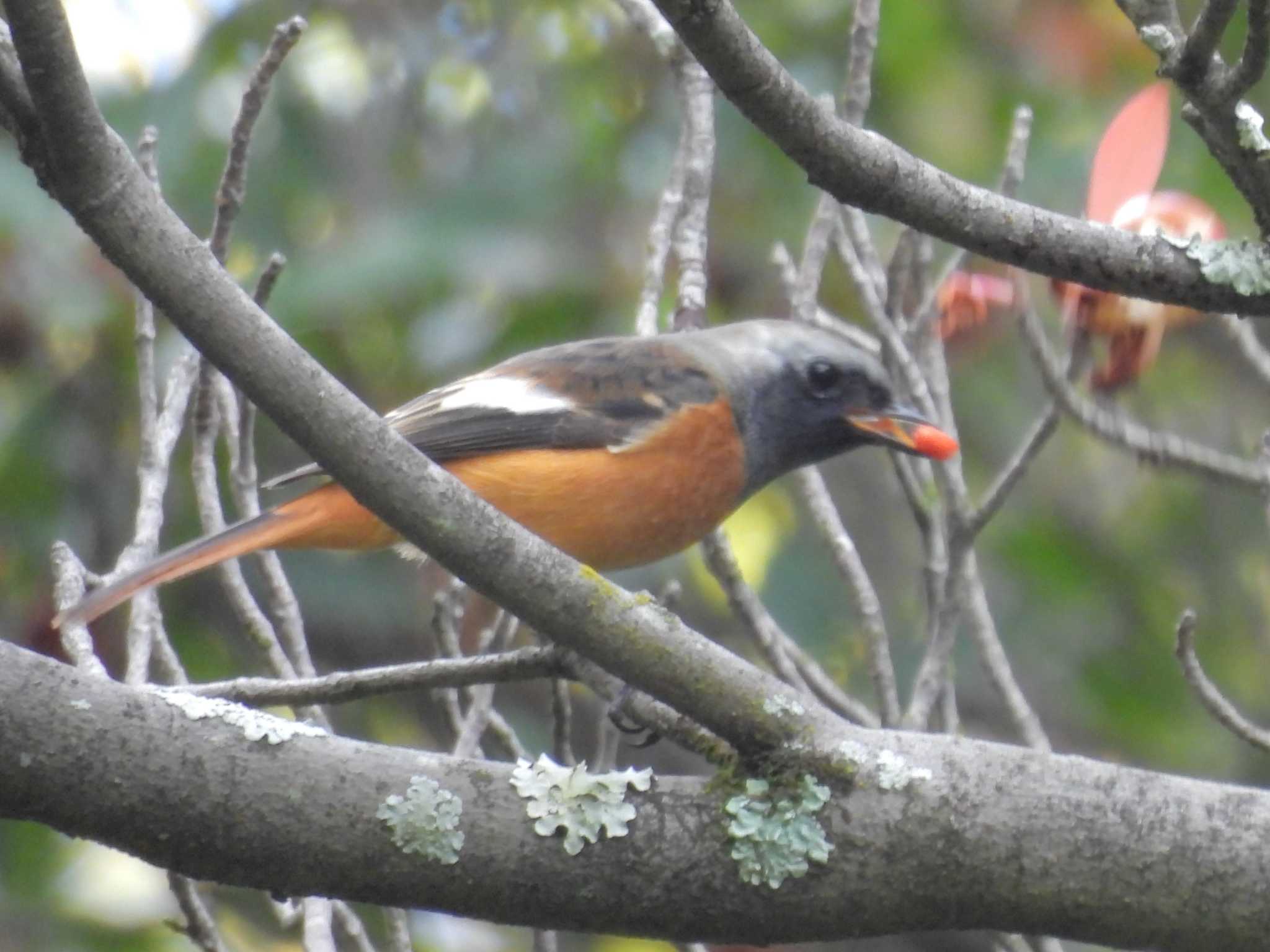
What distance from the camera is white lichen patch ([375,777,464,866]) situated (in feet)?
7.57

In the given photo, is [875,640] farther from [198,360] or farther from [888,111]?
[888,111]

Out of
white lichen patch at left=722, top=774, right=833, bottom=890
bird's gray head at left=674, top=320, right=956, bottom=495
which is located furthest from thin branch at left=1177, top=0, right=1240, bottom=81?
bird's gray head at left=674, top=320, right=956, bottom=495

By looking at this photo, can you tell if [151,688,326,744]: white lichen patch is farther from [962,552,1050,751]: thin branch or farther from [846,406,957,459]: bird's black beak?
[846,406,957,459]: bird's black beak

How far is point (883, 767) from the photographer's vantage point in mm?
2521

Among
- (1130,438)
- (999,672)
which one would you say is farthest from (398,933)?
(1130,438)

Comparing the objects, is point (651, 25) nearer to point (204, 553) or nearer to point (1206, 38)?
point (204, 553)

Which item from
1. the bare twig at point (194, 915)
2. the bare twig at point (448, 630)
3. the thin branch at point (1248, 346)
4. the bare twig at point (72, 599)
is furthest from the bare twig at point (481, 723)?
the thin branch at point (1248, 346)

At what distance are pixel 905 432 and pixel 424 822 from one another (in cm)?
230

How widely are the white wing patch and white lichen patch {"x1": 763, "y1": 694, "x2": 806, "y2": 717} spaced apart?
2228mm

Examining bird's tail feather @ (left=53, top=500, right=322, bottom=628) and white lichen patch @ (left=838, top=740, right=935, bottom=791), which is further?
bird's tail feather @ (left=53, top=500, right=322, bottom=628)

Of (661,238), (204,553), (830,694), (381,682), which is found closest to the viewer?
(381,682)

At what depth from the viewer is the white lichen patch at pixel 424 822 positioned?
2.31m

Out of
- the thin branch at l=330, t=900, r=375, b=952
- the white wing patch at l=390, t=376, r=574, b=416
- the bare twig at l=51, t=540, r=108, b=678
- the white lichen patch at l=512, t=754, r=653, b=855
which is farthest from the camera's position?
the white wing patch at l=390, t=376, r=574, b=416

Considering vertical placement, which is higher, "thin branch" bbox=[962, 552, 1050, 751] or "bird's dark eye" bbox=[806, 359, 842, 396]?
"bird's dark eye" bbox=[806, 359, 842, 396]
